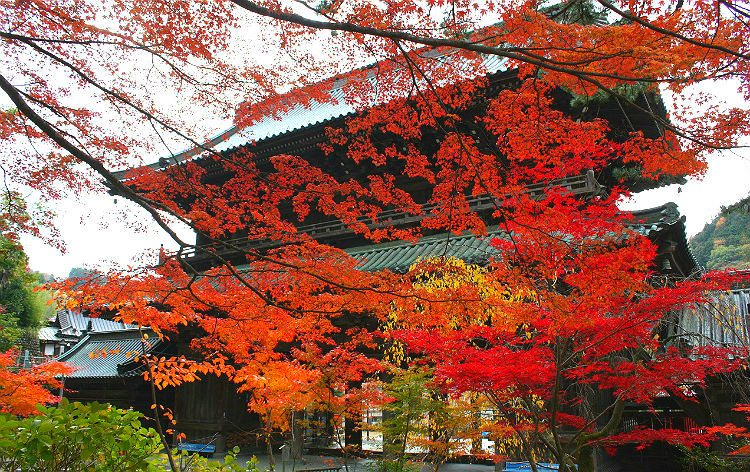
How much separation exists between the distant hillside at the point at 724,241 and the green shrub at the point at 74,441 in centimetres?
3798

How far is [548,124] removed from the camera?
244 inches

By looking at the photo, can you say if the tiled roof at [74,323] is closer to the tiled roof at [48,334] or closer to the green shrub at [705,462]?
the tiled roof at [48,334]

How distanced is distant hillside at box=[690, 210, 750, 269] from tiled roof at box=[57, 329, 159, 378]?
34573 mm

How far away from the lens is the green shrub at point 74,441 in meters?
2.56

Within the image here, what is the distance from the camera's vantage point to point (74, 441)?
110 inches

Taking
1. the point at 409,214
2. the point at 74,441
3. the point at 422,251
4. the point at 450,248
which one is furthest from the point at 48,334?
the point at 74,441

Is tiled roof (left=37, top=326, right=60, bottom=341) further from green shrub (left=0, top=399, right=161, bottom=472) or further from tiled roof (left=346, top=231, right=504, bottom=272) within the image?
green shrub (left=0, top=399, right=161, bottom=472)

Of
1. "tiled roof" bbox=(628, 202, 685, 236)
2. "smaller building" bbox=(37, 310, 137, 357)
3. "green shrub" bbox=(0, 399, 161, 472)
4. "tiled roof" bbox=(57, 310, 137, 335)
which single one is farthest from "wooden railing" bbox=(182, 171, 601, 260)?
"tiled roof" bbox=(57, 310, 137, 335)

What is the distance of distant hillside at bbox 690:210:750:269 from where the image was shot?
33812 millimetres

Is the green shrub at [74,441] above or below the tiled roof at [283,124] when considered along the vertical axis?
below

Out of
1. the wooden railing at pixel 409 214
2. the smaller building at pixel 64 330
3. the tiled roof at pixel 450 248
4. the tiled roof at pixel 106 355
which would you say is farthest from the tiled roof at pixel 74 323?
the tiled roof at pixel 450 248

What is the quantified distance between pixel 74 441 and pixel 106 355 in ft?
52.8

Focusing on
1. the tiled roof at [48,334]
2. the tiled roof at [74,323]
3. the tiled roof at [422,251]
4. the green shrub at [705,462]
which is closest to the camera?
the green shrub at [705,462]

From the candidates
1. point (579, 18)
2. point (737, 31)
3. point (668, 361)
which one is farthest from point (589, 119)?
point (668, 361)
